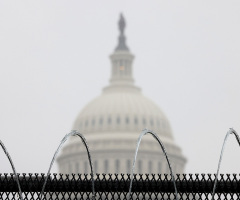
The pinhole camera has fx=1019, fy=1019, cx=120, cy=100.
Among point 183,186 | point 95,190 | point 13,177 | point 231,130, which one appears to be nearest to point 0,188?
point 13,177

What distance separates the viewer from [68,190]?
23047 millimetres

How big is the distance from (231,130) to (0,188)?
6385mm

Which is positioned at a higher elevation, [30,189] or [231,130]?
[231,130]

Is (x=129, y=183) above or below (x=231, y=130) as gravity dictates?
below

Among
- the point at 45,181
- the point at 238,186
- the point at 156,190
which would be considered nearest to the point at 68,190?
the point at 45,181

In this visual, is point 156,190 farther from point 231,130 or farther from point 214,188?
point 231,130

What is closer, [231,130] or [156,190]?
[156,190]

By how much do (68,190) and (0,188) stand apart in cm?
154

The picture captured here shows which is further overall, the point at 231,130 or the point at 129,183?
the point at 231,130

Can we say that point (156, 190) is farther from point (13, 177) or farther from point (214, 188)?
A: point (13, 177)

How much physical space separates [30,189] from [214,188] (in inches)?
165

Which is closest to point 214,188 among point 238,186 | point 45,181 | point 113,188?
point 238,186

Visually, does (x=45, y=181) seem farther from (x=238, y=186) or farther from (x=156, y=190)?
(x=238, y=186)

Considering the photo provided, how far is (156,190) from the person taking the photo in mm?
23234
